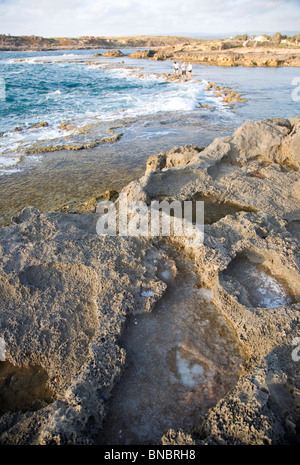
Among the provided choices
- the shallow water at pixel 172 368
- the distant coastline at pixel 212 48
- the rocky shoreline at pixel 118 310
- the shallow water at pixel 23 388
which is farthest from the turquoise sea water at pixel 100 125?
the distant coastline at pixel 212 48

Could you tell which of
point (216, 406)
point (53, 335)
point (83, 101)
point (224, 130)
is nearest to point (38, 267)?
point (53, 335)

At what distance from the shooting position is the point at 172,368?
95.0 inches

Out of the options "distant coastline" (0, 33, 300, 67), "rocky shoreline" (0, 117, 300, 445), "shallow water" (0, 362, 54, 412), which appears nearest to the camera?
"rocky shoreline" (0, 117, 300, 445)

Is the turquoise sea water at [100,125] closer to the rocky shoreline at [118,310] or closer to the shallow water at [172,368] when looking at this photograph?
the rocky shoreline at [118,310]

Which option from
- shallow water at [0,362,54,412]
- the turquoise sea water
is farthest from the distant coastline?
shallow water at [0,362,54,412]

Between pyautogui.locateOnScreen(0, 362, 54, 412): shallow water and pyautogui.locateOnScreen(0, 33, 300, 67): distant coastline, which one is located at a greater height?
pyautogui.locateOnScreen(0, 33, 300, 67): distant coastline

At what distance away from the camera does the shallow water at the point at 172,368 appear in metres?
2.09

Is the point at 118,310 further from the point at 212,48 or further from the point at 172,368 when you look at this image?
the point at 212,48

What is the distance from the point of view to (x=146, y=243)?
3.54 meters

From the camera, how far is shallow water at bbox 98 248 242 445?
2092 mm

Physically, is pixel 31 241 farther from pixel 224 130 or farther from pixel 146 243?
pixel 224 130

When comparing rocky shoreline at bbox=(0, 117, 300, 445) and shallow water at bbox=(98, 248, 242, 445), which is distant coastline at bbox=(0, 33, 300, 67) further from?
shallow water at bbox=(98, 248, 242, 445)

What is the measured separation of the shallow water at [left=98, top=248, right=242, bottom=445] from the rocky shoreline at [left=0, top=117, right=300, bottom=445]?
0.28ft

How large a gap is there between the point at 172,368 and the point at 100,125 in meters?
11.5
